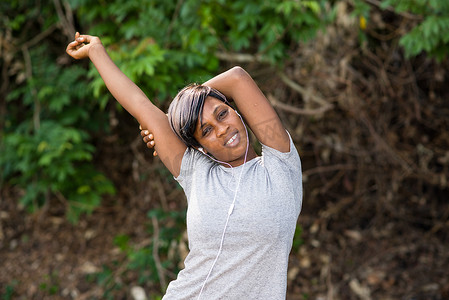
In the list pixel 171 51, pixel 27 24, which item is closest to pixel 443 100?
pixel 171 51

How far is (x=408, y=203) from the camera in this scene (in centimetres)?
482

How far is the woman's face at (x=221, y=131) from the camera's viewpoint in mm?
1940

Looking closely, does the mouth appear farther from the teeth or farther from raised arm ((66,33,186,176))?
raised arm ((66,33,186,176))

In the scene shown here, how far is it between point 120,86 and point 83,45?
0.28 meters

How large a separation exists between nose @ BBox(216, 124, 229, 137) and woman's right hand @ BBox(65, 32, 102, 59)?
0.66 meters

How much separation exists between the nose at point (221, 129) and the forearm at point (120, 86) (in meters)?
0.33

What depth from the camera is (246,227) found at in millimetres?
1819

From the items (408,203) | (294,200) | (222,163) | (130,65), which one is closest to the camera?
(294,200)

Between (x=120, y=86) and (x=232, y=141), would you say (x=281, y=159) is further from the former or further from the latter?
(x=120, y=86)

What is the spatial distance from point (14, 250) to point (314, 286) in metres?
3.25

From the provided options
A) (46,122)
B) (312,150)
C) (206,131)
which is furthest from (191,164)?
(312,150)

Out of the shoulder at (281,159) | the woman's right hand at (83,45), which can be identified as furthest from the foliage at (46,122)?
the shoulder at (281,159)

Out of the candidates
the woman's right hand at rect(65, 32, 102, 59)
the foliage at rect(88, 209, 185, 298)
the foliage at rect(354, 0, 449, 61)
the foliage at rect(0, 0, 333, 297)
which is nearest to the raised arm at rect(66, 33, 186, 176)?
the woman's right hand at rect(65, 32, 102, 59)

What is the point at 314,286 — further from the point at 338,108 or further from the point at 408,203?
the point at 338,108
